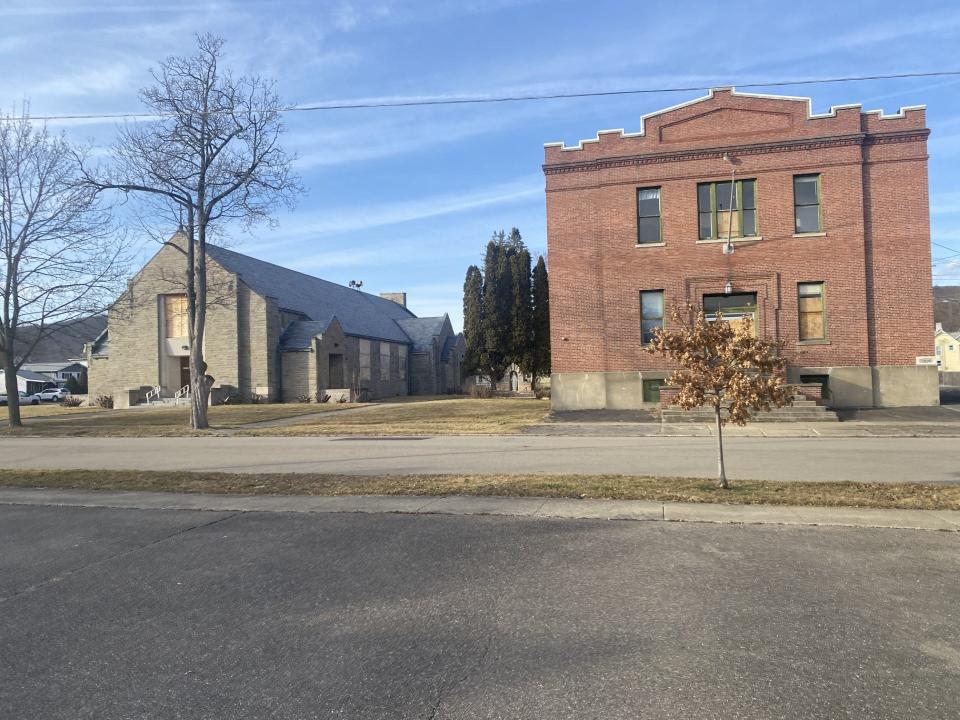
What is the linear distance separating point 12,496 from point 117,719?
8440 mm

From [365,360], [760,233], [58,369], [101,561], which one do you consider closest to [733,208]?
[760,233]

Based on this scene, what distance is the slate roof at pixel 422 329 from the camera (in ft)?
182

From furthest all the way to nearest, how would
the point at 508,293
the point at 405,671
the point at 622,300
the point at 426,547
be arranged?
the point at 508,293
the point at 622,300
the point at 426,547
the point at 405,671

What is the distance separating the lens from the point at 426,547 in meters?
6.56

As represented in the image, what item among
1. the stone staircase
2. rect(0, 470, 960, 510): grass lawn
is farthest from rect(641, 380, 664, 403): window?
rect(0, 470, 960, 510): grass lawn

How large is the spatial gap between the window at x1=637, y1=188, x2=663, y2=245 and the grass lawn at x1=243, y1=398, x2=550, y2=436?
7.73 metres

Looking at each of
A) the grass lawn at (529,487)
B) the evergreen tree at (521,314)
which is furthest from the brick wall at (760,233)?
the grass lawn at (529,487)

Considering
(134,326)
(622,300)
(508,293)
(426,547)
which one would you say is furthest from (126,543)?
(134,326)

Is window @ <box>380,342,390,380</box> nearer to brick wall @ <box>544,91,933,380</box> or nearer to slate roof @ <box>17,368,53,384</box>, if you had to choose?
brick wall @ <box>544,91,933,380</box>

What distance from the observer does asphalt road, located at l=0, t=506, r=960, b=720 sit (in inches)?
140

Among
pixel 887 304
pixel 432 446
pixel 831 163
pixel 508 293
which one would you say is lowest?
pixel 432 446

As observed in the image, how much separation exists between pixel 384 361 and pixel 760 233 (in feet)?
102

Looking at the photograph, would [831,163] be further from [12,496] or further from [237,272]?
[237,272]

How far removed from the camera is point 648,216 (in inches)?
992
